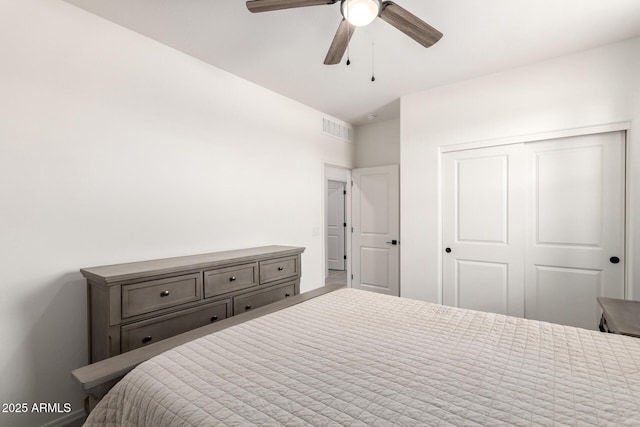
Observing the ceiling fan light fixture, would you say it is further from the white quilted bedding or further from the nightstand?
the nightstand

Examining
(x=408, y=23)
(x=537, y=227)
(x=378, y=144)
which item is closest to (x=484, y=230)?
(x=537, y=227)

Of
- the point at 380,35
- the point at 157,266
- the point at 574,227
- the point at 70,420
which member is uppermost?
the point at 380,35

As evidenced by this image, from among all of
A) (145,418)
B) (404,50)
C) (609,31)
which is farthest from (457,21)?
(145,418)

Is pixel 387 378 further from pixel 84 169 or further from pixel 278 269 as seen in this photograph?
pixel 84 169

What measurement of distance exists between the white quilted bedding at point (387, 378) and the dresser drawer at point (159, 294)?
783 millimetres

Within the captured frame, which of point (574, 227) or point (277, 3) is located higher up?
point (277, 3)

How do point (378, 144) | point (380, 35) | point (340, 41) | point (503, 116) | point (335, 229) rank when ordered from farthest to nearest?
point (335, 229), point (378, 144), point (503, 116), point (380, 35), point (340, 41)

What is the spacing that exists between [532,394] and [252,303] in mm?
2102

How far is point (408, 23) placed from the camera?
64.2 inches

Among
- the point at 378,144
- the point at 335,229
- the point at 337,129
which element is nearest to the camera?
the point at 337,129

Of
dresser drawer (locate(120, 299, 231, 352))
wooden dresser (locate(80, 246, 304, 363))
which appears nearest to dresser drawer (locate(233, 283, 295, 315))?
wooden dresser (locate(80, 246, 304, 363))

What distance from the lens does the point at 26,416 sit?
1799 mm

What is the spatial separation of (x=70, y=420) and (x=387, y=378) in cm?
224

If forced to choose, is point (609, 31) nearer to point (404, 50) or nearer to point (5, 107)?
point (404, 50)
